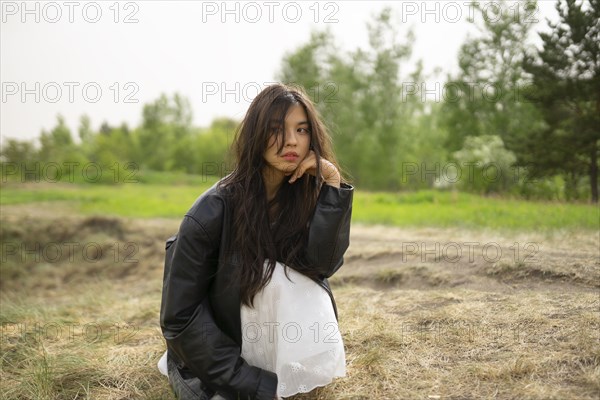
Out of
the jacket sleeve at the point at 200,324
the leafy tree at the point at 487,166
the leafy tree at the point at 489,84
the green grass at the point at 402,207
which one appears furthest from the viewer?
the leafy tree at the point at 489,84

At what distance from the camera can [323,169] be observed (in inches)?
97.5

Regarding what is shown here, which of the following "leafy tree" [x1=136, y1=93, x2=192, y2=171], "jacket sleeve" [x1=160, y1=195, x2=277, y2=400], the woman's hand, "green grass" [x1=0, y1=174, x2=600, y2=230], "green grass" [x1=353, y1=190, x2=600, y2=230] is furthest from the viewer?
"leafy tree" [x1=136, y1=93, x2=192, y2=171]

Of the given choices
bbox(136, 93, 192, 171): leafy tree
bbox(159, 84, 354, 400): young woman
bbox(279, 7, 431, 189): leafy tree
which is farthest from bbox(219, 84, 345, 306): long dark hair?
bbox(136, 93, 192, 171): leafy tree

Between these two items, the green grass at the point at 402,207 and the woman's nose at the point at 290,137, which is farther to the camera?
the green grass at the point at 402,207

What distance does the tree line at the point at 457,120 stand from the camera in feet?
25.8

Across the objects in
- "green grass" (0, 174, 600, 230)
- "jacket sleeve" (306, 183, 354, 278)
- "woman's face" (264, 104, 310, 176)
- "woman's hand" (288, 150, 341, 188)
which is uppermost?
"woman's face" (264, 104, 310, 176)

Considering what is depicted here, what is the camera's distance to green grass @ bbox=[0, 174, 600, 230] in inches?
274

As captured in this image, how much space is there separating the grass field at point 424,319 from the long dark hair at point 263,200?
29.0 inches

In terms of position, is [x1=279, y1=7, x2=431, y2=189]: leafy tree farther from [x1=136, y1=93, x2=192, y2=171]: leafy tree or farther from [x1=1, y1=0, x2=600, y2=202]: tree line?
[x1=136, y1=93, x2=192, y2=171]: leafy tree

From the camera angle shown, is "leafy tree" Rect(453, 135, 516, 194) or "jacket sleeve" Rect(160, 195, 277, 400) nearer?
"jacket sleeve" Rect(160, 195, 277, 400)

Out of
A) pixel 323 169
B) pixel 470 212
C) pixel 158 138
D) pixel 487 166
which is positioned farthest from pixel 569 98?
pixel 158 138

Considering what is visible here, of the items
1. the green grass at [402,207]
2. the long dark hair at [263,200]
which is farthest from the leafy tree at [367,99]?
the long dark hair at [263,200]

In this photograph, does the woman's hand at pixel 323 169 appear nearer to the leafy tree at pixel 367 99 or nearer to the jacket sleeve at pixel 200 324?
the jacket sleeve at pixel 200 324

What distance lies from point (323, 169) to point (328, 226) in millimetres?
282
